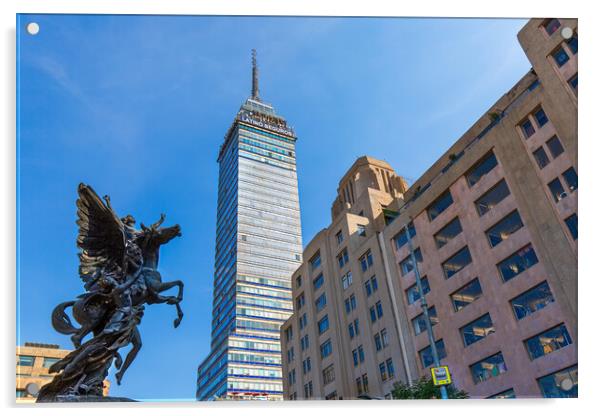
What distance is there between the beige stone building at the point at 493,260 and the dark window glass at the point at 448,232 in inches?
2.9

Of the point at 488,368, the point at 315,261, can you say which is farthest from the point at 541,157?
the point at 315,261

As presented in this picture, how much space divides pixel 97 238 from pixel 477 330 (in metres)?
24.7

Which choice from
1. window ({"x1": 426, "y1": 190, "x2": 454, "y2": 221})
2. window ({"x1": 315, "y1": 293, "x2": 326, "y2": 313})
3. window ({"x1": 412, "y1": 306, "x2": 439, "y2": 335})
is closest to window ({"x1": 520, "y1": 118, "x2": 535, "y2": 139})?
window ({"x1": 426, "y1": 190, "x2": 454, "y2": 221})

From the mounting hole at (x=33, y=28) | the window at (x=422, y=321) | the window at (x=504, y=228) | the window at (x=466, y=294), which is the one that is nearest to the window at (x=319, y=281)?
the window at (x=422, y=321)

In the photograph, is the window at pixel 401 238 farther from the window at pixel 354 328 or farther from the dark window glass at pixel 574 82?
the dark window glass at pixel 574 82

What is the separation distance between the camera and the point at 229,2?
11.9 metres

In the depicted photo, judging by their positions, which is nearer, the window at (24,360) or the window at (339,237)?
the window at (24,360)

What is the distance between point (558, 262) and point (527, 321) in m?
3.68

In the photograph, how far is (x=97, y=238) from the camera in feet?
43.9

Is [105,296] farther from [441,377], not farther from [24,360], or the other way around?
[441,377]

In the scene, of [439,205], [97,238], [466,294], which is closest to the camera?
[97,238]

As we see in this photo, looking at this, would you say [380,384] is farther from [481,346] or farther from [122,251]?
[122,251]

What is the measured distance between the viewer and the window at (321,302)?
1980 inches
